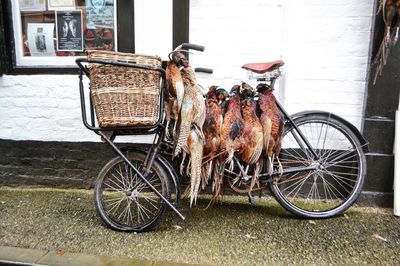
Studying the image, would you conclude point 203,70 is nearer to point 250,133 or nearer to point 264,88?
point 264,88

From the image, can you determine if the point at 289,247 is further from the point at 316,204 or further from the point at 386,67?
the point at 386,67

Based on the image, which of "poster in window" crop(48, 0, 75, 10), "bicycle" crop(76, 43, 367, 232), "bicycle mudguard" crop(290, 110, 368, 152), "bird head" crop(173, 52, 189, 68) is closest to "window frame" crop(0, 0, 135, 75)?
"poster in window" crop(48, 0, 75, 10)

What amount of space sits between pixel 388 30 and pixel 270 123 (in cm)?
139

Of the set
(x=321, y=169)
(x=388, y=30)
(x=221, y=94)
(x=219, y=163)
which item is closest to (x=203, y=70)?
(x=221, y=94)

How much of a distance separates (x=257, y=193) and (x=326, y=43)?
1.83 metres

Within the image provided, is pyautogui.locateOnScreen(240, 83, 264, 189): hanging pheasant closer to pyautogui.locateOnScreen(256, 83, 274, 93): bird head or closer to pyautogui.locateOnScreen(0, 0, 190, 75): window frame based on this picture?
pyautogui.locateOnScreen(256, 83, 274, 93): bird head

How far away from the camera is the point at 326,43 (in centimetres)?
383

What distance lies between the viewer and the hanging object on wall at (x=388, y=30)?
3.20m

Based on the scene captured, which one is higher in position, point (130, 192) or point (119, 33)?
point (119, 33)

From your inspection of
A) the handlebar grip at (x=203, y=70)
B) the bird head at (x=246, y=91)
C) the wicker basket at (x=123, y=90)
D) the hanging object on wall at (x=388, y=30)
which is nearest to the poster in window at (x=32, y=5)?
the wicker basket at (x=123, y=90)

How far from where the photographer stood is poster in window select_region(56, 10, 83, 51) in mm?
4277

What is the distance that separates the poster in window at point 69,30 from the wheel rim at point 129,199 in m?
1.71

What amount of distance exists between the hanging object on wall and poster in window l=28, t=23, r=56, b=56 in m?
3.64

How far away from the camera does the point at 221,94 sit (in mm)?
3475
